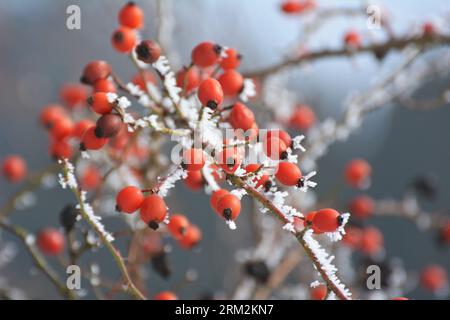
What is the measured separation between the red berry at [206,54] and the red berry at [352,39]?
23.9 inches

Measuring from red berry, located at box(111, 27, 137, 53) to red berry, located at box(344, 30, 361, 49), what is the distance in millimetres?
672

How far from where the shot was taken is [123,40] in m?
0.92

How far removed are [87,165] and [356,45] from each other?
870mm

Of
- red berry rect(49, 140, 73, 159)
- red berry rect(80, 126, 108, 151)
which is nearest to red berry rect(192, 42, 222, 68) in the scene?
red berry rect(80, 126, 108, 151)

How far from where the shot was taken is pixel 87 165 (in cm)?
157

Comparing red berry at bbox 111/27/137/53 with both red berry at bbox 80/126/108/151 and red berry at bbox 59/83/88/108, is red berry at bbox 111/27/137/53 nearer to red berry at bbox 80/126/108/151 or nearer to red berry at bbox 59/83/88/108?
red berry at bbox 80/126/108/151

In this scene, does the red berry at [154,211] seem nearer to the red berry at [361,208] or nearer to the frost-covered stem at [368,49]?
the frost-covered stem at [368,49]

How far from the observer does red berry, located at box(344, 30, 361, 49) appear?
4.54 feet

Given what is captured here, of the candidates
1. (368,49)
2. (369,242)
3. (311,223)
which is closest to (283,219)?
(311,223)

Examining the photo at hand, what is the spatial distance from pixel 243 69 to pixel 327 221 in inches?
69.1

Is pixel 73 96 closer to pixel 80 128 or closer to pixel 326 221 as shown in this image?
pixel 80 128

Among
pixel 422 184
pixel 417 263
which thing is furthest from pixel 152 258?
pixel 417 263
